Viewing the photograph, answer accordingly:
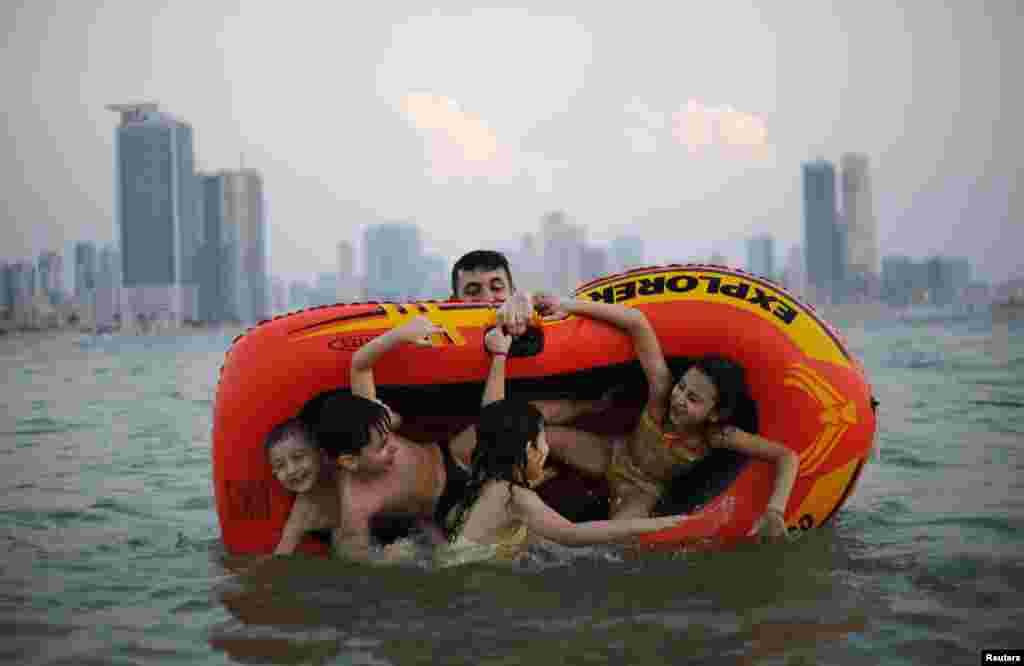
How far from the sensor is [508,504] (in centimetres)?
360

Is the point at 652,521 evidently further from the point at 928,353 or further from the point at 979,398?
the point at 928,353

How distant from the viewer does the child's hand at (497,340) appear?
12.0ft

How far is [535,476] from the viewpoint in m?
3.46

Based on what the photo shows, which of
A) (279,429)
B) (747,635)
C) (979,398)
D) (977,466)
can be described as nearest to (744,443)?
(747,635)

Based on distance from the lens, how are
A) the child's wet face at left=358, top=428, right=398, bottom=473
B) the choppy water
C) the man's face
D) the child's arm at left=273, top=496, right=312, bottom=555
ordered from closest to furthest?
the choppy water, the child's wet face at left=358, top=428, right=398, bottom=473, the child's arm at left=273, top=496, right=312, bottom=555, the man's face

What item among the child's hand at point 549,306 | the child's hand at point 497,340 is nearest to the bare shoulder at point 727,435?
the child's hand at point 549,306

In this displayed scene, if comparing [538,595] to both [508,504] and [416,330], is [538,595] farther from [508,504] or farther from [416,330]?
[416,330]

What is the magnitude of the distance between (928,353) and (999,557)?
15.3 metres

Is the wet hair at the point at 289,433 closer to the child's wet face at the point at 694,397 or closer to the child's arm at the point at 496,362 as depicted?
the child's arm at the point at 496,362

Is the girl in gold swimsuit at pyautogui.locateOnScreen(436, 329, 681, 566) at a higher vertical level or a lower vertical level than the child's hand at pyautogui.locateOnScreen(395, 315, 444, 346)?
lower

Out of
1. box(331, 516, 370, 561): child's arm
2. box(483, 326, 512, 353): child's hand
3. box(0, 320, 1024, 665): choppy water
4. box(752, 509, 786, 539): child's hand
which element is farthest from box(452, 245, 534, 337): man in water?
box(752, 509, 786, 539): child's hand

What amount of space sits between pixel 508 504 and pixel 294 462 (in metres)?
0.75

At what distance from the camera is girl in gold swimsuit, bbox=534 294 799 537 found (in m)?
3.60

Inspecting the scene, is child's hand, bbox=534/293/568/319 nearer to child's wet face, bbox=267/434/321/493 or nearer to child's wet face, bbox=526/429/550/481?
child's wet face, bbox=526/429/550/481
